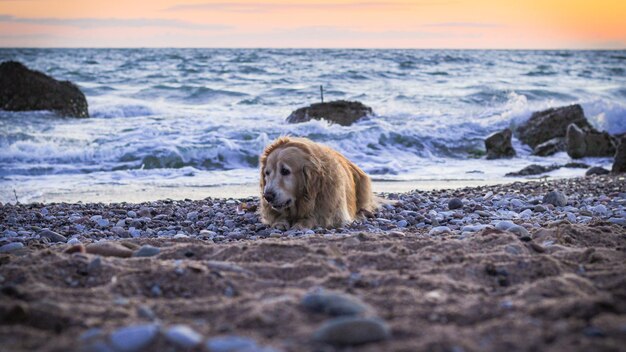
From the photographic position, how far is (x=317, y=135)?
1568 centimetres

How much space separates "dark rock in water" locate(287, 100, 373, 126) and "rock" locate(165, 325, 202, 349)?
14580mm

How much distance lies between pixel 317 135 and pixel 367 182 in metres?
8.28

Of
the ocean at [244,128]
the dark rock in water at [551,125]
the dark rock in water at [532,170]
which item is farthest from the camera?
the dark rock in water at [551,125]

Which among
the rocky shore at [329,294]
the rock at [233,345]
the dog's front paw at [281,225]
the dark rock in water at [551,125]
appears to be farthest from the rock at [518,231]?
the dark rock in water at [551,125]

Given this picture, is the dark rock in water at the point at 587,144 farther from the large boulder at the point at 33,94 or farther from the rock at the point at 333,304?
the large boulder at the point at 33,94

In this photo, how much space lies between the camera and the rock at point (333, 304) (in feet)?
8.88

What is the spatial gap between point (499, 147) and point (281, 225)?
31.1 ft

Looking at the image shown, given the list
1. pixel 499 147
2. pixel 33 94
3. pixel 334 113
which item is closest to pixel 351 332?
pixel 499 147

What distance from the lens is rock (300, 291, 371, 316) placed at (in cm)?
271

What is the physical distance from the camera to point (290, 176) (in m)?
6.14

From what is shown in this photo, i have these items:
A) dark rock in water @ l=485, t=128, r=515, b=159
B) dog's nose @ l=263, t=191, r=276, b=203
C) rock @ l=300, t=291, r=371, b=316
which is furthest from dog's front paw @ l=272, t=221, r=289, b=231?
dark rock in water @ l=485, t=128, r=515, b=159

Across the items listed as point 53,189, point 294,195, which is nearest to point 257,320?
point 294,195

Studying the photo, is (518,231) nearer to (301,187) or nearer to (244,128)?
(301,187)

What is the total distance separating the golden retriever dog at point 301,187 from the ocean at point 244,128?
3.41 metres
